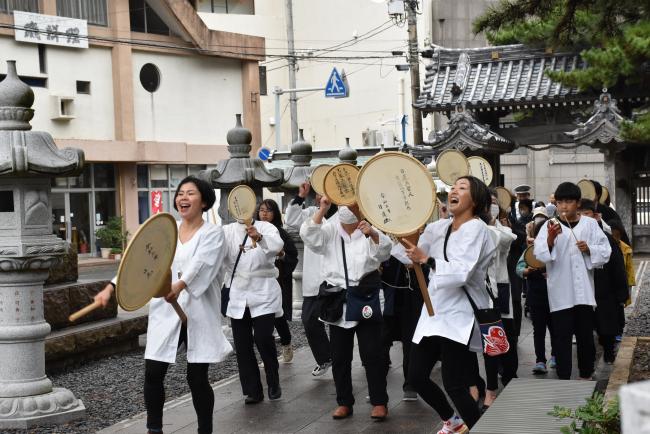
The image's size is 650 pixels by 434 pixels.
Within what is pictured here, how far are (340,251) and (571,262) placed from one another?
6.91 ft

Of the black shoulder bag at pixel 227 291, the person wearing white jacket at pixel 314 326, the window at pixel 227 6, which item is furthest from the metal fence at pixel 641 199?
the window at pixel 227 6

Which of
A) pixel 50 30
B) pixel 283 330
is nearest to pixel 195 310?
pixel 283 330

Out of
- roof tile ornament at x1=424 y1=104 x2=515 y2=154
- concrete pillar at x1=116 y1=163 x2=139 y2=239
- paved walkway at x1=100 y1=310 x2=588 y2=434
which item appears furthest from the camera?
concrete pillar at x1=116 y1=163 x2=139 y2=239

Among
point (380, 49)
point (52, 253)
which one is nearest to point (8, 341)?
point (52, 253)

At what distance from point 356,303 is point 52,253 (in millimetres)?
2327

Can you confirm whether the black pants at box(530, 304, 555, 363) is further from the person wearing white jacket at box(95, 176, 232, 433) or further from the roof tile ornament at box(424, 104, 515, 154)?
the roof tile ornament at box(424, 104, 515, 154)

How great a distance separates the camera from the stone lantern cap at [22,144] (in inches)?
287

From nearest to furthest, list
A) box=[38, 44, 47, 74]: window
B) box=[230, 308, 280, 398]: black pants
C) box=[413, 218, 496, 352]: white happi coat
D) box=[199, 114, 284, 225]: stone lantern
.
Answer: box=[413, 218, 496, 352]: white happi coat
box=[230, 308, 280, 398]: black pants
box=[199, 114, 284, 225]: stone lantern
box=[38, 44, 47, 74]: window

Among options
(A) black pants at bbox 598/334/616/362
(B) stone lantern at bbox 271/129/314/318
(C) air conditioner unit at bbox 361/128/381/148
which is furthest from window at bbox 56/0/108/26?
(A) black pants at bbox 598/334/616/362

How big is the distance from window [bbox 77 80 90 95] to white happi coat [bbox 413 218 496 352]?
81.9 feet

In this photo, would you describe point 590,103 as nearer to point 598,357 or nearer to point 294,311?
point 294,311

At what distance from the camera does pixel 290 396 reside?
848 centimetres

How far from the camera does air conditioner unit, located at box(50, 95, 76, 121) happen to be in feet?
93.9

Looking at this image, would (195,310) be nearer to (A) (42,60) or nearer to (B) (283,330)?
(B) (283,330)
